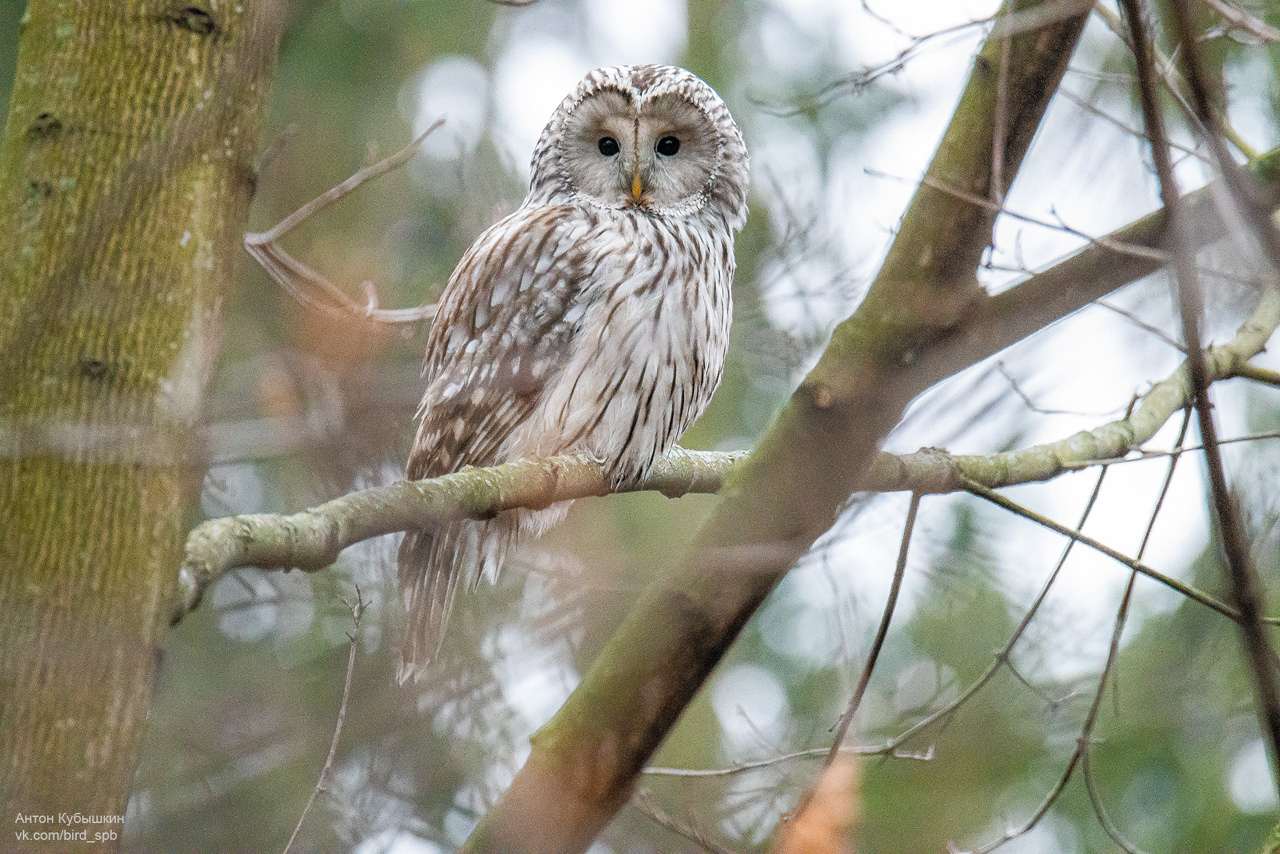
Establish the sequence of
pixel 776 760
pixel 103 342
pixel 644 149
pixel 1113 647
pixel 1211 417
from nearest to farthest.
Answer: pixel 1211 417 < pixel 103 342 < pixel 1113 647 < pixel 776 760 < pixel 644 149

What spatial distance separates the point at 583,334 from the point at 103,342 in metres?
1.71

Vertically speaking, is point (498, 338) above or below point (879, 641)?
above

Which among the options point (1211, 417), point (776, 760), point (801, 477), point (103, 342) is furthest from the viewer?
point (776, 760)

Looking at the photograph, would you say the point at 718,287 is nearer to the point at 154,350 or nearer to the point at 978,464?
the point at 978,464

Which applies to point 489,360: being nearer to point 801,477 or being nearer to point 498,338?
point 498,338

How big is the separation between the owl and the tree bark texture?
1259mm

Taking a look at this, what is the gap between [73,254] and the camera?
1381 millimetres

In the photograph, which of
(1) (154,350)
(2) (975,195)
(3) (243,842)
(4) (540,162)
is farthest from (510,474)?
(4) (540,162)

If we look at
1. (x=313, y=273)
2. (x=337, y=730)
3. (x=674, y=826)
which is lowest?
(x=674, y=826)

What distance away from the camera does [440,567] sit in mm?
3020

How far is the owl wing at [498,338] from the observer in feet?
9.78

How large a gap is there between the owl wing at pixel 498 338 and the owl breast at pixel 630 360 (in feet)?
0.11

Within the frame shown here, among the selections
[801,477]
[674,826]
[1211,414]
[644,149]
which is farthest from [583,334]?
[1211,414]

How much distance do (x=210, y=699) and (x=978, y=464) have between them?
5.27 ft
